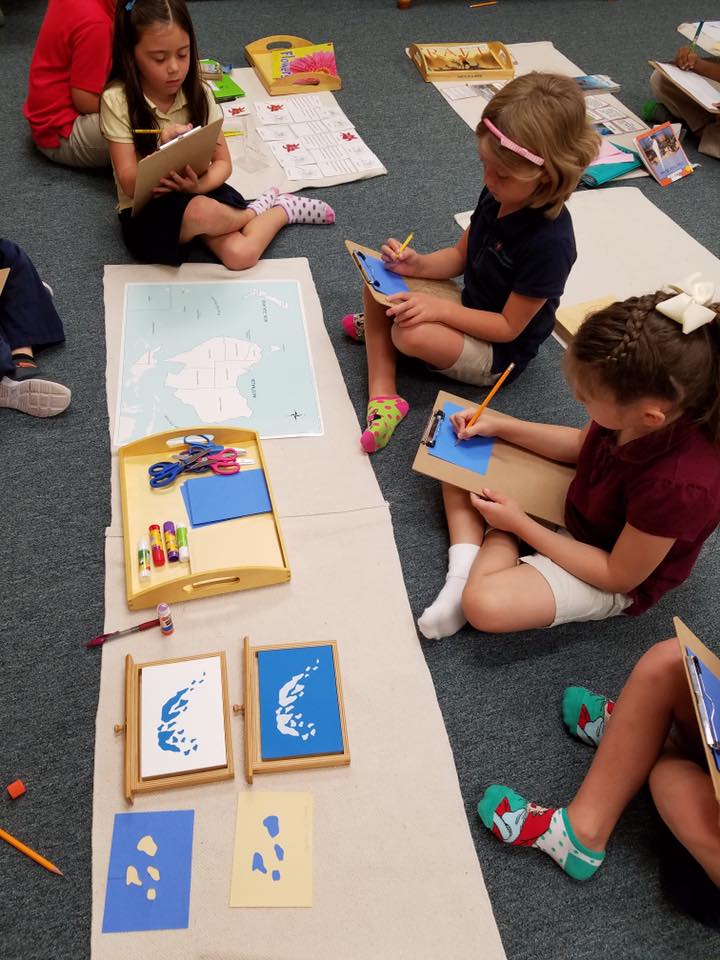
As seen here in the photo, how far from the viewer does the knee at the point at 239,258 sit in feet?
5.46

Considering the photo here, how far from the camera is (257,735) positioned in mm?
986

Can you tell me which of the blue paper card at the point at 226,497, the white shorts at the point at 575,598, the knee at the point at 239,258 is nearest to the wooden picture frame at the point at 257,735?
the blue paper card at the point at 226,497

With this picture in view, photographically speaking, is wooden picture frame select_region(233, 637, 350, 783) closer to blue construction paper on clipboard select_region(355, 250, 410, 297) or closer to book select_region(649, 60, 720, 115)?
blue construction paper on clipboard select_region(355, 250, 410, 297)

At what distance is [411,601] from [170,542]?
1.26 feet

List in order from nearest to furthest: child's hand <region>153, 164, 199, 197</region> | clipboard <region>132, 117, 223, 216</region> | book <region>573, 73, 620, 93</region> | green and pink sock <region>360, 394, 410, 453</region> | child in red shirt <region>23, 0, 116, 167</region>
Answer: green and pink sock <region>360, 394, 410, 453</region>, clipboard <region>132, 117, 223, 216</region>, child's hand <region>153, 164, 199, 197</region>, child in red shirt <region>23, 0, 116, 167</region>, book <region>573, 73, 620, 93</region>

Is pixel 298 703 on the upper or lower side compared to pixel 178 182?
lower

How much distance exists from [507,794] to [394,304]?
0.83m

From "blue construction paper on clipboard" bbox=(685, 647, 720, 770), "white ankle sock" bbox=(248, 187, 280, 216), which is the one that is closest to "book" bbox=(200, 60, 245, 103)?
"white ankle sock" bbox=(248, 187, 280, 216)

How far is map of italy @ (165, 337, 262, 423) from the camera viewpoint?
1389 millimetres

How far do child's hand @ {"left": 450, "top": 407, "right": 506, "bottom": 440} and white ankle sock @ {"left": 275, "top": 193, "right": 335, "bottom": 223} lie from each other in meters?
0.81

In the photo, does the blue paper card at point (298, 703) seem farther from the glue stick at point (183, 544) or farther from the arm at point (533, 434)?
the arm at point (533, 434)

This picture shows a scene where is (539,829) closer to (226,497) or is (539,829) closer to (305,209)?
(226,497)

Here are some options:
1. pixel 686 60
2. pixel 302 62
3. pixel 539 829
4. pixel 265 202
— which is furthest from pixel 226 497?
pixel 686 60

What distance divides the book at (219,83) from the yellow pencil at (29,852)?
6.49 ft
